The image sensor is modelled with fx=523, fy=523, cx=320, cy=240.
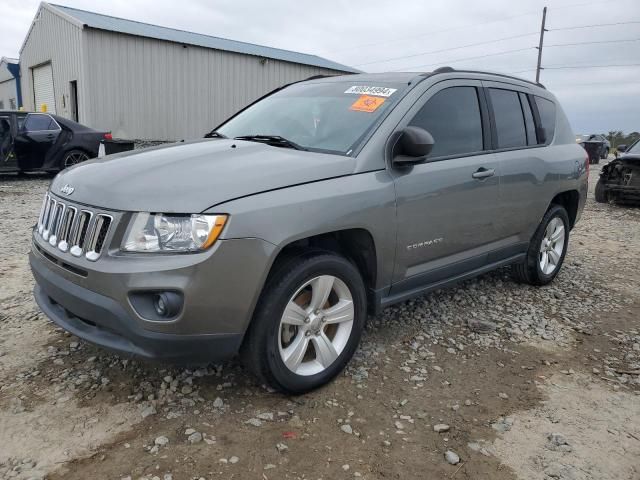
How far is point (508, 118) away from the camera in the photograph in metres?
4.15

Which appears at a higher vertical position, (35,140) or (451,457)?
(35,140)

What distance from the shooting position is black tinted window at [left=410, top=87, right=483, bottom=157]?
341 cm

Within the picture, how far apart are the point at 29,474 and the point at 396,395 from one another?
5.90ft

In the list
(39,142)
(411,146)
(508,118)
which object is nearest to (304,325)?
(411,146)

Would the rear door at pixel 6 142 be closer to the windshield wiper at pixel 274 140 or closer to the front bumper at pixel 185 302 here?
the windshield wiper at pixel 274 140

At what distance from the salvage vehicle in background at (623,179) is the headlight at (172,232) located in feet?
32.6

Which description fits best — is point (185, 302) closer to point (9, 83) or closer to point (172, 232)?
point (172, 232)

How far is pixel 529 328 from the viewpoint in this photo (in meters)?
3.97

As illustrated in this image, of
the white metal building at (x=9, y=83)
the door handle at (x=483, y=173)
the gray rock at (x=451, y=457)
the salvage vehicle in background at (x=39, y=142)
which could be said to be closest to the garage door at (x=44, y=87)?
the white metal building at (x=9, y=83)

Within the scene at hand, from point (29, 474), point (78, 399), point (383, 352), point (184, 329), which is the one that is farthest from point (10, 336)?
point (383, 352)

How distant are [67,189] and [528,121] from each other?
3.57 meters

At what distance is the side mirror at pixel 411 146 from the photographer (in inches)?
116

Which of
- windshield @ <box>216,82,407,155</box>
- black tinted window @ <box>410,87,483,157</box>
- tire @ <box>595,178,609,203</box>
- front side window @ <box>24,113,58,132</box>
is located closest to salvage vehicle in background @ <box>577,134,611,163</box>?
tire @ <box>595,178,609,203</box>

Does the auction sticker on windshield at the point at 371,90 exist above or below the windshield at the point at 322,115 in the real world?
above
